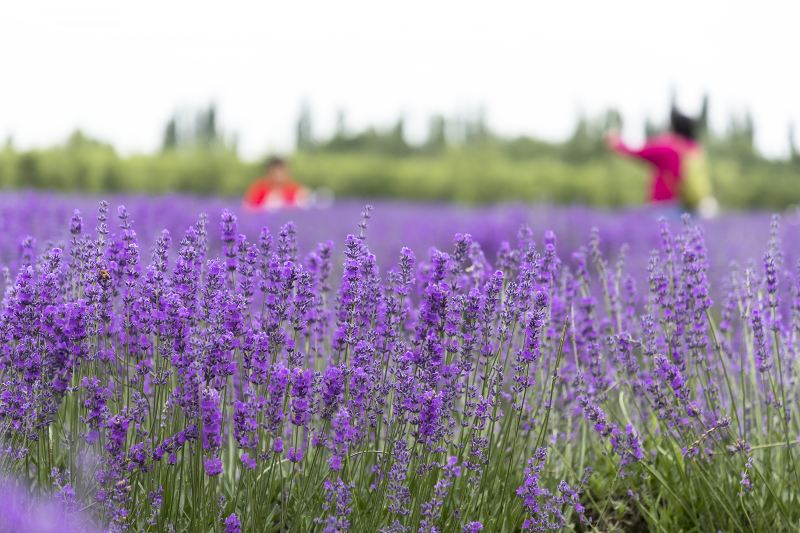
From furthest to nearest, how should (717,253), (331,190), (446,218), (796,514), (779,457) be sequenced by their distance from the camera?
(331,190)
(446,218)
(717,253)
(779,457)
(796,514)

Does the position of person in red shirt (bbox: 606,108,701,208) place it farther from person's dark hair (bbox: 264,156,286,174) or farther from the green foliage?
the green foliage

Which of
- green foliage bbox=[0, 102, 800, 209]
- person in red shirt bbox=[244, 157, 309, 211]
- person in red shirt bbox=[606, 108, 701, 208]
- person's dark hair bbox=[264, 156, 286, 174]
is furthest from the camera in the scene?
green foliage bbox=[0, 102, 800, 209]

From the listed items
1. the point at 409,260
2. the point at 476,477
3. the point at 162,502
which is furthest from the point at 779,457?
the point at 162,502

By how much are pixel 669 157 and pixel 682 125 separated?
0.51m

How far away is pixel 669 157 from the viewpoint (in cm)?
950

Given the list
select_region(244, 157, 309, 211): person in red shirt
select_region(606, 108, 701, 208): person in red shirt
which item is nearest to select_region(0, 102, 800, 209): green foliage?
select_region(244, 157, 309, 211): person in red shirt

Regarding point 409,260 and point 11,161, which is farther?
point 11,161

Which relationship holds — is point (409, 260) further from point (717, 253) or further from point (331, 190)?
point (331, 190)

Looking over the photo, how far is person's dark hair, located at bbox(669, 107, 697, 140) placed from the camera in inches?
384

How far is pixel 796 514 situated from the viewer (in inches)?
109

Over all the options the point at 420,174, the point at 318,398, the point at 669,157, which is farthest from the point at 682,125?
the point at 420,174

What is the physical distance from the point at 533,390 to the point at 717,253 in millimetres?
5663

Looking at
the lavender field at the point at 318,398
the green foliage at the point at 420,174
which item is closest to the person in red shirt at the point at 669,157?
the lavender field at the point at 318,398

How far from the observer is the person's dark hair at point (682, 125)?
32.0ft
